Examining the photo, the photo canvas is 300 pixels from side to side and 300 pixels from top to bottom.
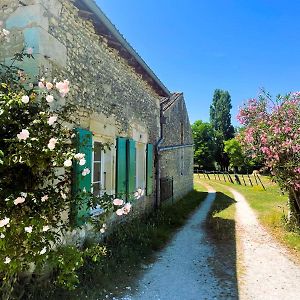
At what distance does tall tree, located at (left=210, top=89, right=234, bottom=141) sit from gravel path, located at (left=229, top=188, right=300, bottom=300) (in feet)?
158

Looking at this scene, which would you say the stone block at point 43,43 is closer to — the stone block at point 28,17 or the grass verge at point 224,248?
the stone block at point 28,17

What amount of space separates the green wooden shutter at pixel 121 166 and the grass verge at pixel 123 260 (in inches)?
37.1

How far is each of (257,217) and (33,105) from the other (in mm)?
10081

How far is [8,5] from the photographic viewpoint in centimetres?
443

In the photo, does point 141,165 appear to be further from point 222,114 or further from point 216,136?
point 222,114

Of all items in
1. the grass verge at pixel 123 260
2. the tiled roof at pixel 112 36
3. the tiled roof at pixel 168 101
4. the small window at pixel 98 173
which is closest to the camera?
the grass verge at pixel 123 260

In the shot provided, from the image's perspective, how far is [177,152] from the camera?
15.3 metres

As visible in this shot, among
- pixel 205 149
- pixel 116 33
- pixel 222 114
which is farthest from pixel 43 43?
pixel 222 114

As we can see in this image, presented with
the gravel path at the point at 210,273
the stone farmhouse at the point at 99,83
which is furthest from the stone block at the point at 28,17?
the gravel path at the point at 210,273

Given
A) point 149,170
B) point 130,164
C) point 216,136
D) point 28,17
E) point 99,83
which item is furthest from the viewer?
point 216,136

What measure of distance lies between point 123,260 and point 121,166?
2.26 m

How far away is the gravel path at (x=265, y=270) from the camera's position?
4.65 m

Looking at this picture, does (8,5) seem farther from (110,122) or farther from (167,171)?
(167,171)

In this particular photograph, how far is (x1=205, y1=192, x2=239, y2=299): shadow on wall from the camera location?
4962 mm
